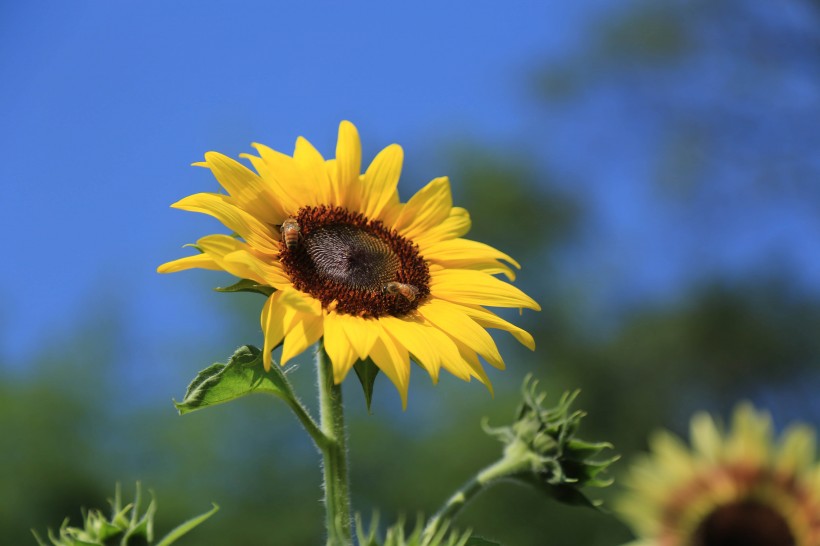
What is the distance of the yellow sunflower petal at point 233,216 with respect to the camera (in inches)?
78.7

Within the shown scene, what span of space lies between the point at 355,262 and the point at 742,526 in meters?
0.95

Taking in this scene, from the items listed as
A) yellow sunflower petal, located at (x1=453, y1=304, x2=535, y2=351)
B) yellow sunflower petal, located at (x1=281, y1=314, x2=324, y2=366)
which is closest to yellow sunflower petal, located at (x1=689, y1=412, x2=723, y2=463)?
yellow sunflower petal, located at (x1=453, y1=304, x2=535, y2=351)

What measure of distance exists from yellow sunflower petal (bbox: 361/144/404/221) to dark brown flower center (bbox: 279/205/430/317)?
3 cm

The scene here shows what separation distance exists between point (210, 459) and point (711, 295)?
10078 mm

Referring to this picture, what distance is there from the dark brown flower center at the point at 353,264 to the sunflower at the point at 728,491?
1.93 feet

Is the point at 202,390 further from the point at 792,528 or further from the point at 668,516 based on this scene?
the point at 792,528

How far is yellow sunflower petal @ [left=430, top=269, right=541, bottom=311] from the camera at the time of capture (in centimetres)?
219

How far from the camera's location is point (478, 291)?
2.20 meters

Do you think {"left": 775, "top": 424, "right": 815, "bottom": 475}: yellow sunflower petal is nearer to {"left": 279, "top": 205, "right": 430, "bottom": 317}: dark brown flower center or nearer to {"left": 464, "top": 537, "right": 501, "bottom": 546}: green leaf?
{"left": 464, "top": 537, "right": 501, "bottom": 546}: green leaf

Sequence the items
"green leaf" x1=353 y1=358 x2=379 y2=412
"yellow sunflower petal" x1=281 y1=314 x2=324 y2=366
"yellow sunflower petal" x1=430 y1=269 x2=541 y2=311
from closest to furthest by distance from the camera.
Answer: "yellow sunflower petal" x1=281 y1=314 x2=324 y2=366, "green leaf" x1=353 y1=358 x2=379 y2=412, "yellow sunflower petal" x1=430 y1=269 x2=541 y2=311

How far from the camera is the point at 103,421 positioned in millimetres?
17281

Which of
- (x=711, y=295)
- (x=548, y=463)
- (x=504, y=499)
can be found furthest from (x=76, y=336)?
(x=548, y=463)

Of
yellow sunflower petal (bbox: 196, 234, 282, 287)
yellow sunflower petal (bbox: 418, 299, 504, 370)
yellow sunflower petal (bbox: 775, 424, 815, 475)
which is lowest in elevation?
yellow sunflower petal (bbox: 196, 234, 282, 287)

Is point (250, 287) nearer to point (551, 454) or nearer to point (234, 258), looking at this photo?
point (234, 258)
